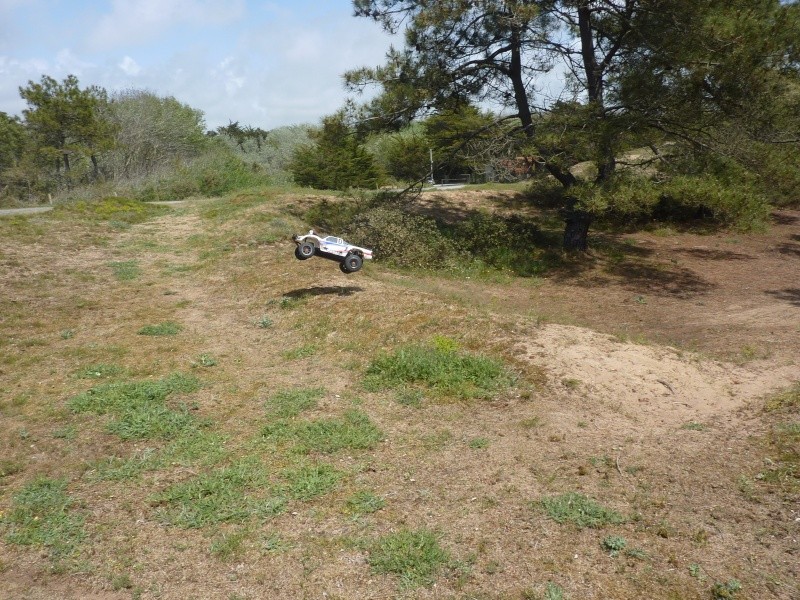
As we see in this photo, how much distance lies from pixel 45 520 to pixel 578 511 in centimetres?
342

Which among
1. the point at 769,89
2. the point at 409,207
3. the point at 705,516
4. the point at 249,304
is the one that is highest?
the point at 769,89

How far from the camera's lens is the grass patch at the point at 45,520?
403 centimetres

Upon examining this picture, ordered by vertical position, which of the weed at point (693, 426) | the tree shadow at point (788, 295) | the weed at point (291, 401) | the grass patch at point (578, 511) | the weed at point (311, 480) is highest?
the weed at point (291, 401)

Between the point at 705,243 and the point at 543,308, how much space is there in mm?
8097

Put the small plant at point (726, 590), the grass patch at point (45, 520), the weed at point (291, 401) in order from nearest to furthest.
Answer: the small plant at point (726, 590) → the grass patch at point (45, 520) → the weed at point (291, 401)

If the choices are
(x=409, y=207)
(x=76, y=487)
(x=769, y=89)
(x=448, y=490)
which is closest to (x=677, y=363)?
(x=448, y=490)

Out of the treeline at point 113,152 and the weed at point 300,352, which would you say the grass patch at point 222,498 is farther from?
the treeline at point 113,152

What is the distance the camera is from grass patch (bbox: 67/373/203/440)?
217 inches

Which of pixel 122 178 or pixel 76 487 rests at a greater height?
pixel 122 178

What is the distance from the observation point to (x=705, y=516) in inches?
160

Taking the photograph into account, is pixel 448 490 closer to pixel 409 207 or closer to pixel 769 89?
pixel 769 89

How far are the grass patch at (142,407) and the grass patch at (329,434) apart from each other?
80 cm

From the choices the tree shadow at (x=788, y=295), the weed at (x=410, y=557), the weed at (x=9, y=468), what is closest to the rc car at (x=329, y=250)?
the weed at (x=9, y=468)

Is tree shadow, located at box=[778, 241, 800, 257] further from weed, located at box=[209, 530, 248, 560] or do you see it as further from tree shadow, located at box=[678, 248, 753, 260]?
weed, located at box=[209, 530, 248, 560]
